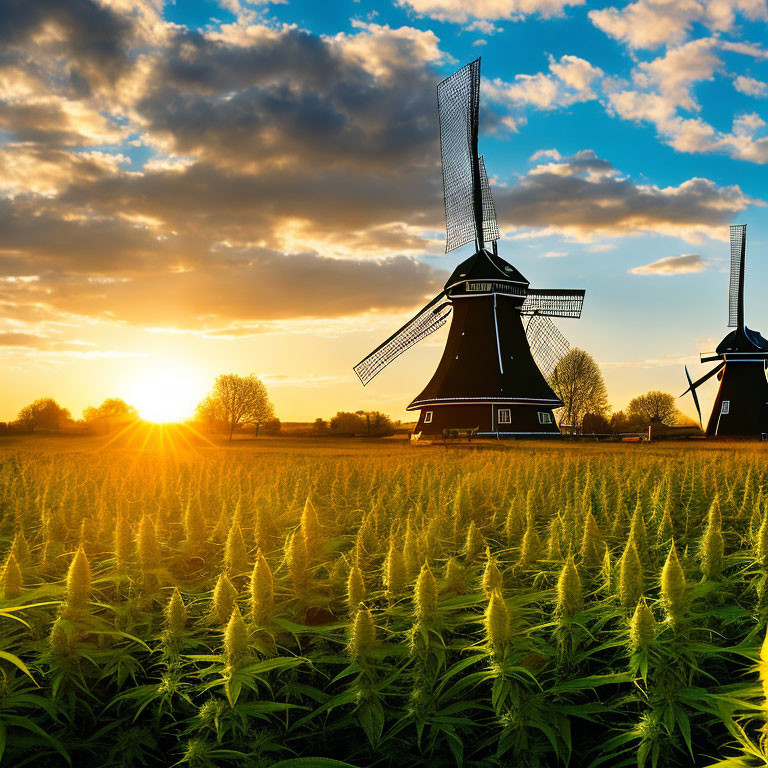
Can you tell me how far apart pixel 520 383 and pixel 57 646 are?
3819 centimetres

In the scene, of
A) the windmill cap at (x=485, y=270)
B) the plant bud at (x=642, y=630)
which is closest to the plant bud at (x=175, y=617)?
the plant bud at (x=642, y=630)

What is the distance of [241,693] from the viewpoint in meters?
3.99

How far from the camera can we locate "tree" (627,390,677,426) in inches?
3848

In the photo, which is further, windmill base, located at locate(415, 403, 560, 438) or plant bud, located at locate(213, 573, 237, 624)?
windmill base, located at locate(415, 403, 560, 438)

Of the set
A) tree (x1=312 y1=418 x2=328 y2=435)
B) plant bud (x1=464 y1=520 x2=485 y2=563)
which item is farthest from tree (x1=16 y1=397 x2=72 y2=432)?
plant bud (x1=464 y1=520 x2=485 y2=563)

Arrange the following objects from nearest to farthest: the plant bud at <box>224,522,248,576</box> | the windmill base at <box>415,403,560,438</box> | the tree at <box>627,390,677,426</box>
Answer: the plant bud at <box>224,522,248,576</box> < the windmill base at <box>415,403,560,438</box> < the tree at <box>627,390,677,426</box>

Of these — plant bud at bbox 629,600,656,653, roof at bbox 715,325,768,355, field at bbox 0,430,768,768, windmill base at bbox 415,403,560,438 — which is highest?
roof at bbox 715,325,768,355

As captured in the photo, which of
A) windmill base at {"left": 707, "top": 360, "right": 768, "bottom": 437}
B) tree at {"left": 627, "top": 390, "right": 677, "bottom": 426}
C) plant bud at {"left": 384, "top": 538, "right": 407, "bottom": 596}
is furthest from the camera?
tree at {"left": 627, "top": 390, "right": 677, "bottom": 426}

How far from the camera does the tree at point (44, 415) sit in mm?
84875

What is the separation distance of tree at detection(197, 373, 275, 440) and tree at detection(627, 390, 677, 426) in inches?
2173

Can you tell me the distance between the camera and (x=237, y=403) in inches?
3531

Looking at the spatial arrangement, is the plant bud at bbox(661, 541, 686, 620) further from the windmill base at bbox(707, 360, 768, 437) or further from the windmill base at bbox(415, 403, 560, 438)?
the windmill base at bbox(707, 360, 768, 437)

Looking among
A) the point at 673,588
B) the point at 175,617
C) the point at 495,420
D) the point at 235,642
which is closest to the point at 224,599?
the point at 175,617

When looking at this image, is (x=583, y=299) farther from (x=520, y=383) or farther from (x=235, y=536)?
(x=235, y=536)
